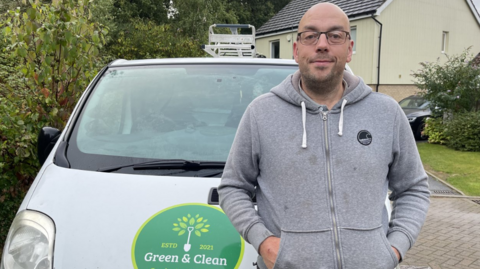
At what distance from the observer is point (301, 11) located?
25.2 metres

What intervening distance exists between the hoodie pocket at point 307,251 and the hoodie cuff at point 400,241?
0.28 m

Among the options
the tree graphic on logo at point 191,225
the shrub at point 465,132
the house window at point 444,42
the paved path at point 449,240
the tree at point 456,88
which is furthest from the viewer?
the house window at point 444,42

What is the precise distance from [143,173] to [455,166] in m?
8.89

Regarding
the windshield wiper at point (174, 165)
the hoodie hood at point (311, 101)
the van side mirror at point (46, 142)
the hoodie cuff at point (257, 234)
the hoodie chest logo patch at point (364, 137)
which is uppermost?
the hoodie hood at point (311, 101)

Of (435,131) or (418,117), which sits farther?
(418,117)

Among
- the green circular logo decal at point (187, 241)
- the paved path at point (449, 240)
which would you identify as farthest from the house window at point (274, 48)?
the green circular logo decal at point (187, 241)

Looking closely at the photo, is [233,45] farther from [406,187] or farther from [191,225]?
[406,187]

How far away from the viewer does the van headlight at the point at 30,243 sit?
191 centimetres

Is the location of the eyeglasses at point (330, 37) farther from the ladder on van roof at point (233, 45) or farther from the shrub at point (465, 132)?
the shrub at point (465, 132)

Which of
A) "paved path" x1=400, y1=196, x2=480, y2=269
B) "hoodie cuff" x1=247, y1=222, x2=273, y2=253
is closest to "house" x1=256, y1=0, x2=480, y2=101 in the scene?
"paved path" x1=400, y1=196, x2=480, y2=269

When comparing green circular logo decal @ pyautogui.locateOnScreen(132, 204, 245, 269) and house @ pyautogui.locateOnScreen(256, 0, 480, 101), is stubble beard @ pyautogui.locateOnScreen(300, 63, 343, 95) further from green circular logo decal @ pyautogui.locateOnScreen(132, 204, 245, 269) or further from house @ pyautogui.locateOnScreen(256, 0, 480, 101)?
house @ pyautogui.locateOnScreen(256, 0, 480, 101)

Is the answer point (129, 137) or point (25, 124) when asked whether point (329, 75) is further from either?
point (25, 124)

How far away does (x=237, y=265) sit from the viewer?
186 cm

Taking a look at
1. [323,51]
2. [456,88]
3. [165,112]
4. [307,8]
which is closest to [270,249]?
[323,51]
